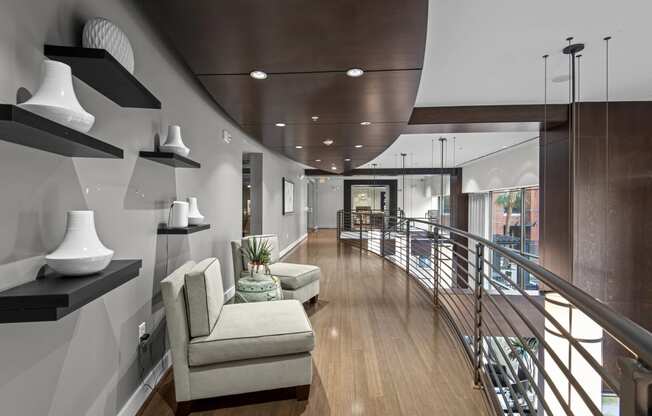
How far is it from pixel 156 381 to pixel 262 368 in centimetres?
82

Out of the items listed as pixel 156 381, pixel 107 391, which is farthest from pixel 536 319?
pixel 107 391

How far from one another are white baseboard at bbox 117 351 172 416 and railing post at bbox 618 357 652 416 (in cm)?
221

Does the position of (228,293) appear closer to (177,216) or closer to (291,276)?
(291,276)

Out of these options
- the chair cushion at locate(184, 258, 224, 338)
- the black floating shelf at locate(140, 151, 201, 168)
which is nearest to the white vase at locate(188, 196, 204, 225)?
the black floating shelf at locate(140, 151, 201, 168)

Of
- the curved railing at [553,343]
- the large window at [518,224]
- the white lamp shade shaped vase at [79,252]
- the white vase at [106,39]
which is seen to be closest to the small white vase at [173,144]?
the white vase at [106,39]

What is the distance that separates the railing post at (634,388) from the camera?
618mm

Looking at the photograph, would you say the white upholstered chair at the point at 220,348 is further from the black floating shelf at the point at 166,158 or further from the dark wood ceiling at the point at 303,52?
the dark wood ceiling at the point at 303,52

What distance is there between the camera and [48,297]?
3.30ft

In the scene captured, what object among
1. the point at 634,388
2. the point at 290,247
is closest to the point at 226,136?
the point at 634,388

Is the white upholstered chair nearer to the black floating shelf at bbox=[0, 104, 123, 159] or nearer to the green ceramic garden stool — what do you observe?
the green ceramic garden stool

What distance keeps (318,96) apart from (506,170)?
18.5 feet

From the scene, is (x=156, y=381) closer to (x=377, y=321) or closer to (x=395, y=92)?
(x=377, y=321)

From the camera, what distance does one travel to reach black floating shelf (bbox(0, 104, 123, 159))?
34.5 inches

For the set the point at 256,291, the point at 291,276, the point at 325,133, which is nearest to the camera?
the point at 256,291
